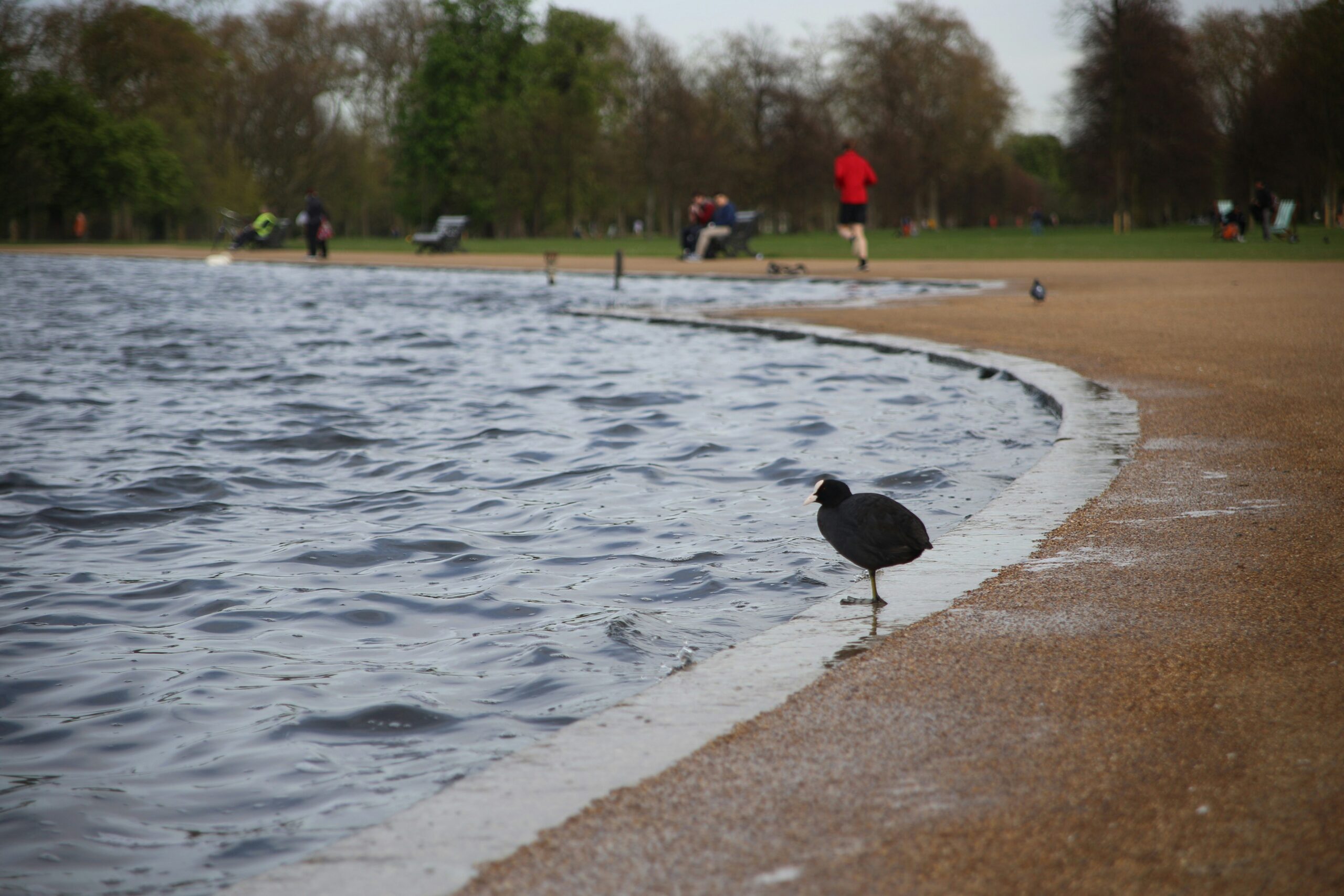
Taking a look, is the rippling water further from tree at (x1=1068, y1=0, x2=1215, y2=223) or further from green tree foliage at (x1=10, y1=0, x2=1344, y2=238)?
green tree foliage at (x1=10, y1=0, x2=1344, y2=238)

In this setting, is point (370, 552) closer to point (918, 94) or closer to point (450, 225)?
point (450, 225)

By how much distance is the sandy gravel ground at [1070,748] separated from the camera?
2.46 meters

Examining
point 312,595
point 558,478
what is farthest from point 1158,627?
point 558,478

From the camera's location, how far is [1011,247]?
37000 millimetres

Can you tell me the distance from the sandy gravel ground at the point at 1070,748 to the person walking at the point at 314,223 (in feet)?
109

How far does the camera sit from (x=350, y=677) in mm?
4371

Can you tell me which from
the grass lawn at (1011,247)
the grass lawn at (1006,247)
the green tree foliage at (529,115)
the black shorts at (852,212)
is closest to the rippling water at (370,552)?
the black shorts at (852,212)

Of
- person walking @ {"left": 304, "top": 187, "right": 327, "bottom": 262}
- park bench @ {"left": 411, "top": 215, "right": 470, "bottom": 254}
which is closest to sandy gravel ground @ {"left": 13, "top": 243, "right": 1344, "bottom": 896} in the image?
person walking @ {"left": 304, "top": 187, "right": 327, "bottom": 262}

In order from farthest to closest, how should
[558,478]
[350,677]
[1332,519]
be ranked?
[558,478] → [1332,519] → [350,677]

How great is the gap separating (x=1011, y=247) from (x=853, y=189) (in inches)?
566

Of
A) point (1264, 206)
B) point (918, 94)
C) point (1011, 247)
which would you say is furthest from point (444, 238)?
point (918, 94)

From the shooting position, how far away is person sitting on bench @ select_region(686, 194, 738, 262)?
105ft

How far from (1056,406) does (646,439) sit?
2871mm

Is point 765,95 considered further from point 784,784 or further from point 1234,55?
point 784,784
